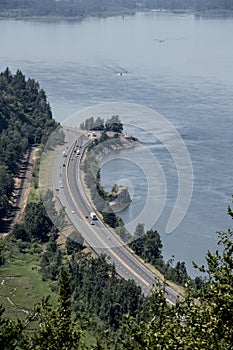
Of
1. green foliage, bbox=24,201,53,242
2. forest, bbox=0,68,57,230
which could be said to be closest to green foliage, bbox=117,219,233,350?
green foliage, bbox=24,201,53,242

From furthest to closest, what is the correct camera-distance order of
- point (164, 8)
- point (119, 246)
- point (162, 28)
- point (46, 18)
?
point (164, 8)
point (46, 18)
point (162, 28)
point (119, 246)

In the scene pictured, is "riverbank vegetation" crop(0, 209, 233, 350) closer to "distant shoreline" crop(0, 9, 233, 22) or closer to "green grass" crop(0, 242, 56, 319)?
"green grass" crop(0, 242, 56, 319)

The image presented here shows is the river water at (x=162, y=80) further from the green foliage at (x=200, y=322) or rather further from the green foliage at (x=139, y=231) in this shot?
the green foliage at (x=200, y=322)

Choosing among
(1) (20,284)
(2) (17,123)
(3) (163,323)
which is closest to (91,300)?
(1) (20,284)

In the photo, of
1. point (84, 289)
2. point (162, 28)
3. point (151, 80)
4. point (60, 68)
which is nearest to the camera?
point (84, 289)

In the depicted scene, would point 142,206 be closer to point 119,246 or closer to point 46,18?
point 119,246

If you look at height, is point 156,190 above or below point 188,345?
below

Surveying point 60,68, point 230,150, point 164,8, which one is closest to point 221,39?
point 60,68
